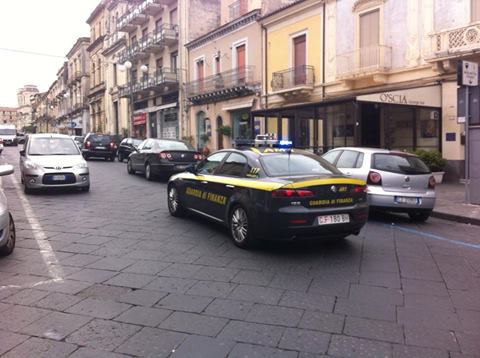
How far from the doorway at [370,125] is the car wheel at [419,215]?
955cm

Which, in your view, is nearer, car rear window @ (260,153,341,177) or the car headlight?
car rear window @ (260,153,341,177)

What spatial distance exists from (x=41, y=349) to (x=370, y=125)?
56.3 ft

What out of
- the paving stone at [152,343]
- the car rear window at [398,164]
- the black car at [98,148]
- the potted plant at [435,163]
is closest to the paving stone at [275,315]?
the paving stone at [152,343]

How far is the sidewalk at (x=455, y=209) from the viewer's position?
9325 millimetres

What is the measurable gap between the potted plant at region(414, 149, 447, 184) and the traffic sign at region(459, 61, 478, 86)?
Result: 216 inches

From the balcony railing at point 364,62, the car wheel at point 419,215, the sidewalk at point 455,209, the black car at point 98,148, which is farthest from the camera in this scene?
the black car at point 98,148

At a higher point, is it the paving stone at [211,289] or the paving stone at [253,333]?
the paving stone at [211,289]

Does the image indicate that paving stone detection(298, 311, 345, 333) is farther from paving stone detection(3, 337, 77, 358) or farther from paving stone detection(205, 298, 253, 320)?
paving stone detection(3, 337, 77, 358)

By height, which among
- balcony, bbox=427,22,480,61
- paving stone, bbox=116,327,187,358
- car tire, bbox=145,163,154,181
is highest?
balcony, bbox=427,22,480,61

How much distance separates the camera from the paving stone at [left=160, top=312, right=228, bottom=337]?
149 inches

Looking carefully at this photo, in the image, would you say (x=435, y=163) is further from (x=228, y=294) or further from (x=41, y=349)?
(x=41, y=349)

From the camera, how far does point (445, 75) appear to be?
53.0 ft

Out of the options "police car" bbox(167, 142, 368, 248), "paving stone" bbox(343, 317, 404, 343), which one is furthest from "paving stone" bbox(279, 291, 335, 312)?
"police car" bbox(167, 142, 368, 248)

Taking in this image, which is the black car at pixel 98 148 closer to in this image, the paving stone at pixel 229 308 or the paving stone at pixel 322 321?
the paving stone at pixel 229 308
